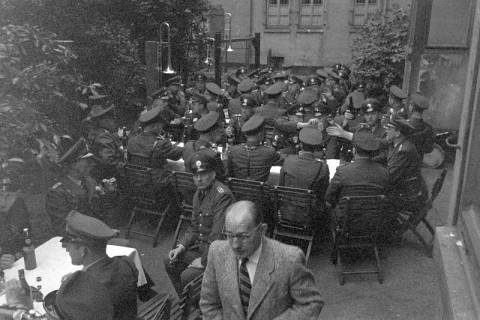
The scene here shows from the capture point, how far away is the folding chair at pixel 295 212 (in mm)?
5930

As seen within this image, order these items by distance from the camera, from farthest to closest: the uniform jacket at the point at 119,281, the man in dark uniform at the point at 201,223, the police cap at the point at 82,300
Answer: the man in dark uniform at the point at 201,223
the uniform jacket at the point at 119,281
the police cap at the point at 82,300

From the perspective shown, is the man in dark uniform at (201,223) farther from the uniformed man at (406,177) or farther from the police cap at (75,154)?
the uniformed man at (406,177)

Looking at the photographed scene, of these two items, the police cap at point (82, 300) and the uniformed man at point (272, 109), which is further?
the uniformed man at point (272, 109)

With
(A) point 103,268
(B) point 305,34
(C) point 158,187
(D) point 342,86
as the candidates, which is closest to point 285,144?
(C) point 158,187

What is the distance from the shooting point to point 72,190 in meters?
5.50

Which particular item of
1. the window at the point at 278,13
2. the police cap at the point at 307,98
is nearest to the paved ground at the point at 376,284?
the police cap at the point at 307,98

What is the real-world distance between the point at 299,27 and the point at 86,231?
23.0 m

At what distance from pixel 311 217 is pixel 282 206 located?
379 millimetres

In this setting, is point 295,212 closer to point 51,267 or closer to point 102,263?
point 51,267

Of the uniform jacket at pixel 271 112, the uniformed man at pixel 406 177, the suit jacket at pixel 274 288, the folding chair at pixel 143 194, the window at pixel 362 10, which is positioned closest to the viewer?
the suit jacket at pixel 274 288

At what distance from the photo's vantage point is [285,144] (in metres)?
8.71

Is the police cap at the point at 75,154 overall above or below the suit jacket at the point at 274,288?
above

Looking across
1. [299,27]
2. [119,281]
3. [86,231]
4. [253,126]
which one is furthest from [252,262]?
[299,27]

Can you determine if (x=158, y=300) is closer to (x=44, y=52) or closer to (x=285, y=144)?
(x=44, y=52)
